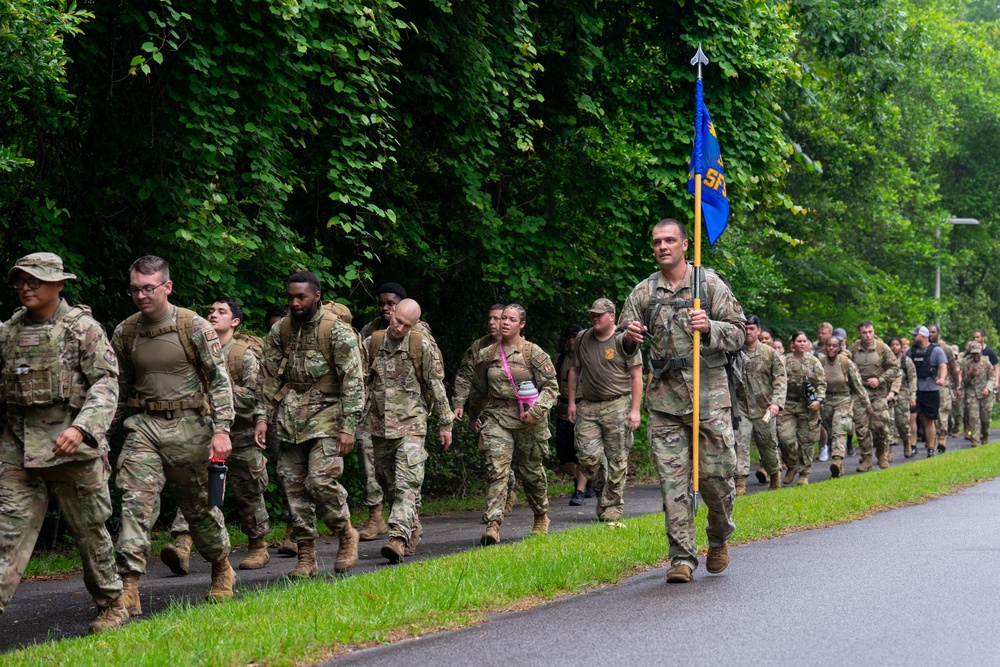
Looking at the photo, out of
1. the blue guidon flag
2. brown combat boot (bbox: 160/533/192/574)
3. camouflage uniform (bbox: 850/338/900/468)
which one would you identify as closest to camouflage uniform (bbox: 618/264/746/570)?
the blue guidon flag

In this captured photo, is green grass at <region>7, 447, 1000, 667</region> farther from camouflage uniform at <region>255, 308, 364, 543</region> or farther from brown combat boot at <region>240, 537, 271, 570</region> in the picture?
brown combat boot at <region>240, 537, 271, 570</region>

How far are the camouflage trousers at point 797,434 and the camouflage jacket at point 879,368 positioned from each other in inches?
120

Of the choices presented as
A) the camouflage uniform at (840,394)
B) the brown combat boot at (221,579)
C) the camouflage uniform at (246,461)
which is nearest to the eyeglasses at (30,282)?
the brown combat boot at (221,579)

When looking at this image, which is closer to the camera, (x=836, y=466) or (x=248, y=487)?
(x=248, y=487)

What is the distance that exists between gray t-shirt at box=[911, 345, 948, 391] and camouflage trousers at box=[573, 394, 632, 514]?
12.0 metres

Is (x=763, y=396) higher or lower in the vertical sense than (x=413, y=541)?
higher

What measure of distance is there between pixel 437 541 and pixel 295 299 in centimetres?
352

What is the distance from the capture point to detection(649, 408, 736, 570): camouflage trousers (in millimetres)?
8359

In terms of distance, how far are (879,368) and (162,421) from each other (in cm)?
1482

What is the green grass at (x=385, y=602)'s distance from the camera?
20.4 ft

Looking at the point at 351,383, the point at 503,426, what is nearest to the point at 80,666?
the point at 351,383

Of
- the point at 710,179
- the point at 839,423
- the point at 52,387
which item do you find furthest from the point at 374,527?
the point at 839,423

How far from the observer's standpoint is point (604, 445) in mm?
13242

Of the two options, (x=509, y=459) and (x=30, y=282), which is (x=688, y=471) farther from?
(x=30, y=282)
